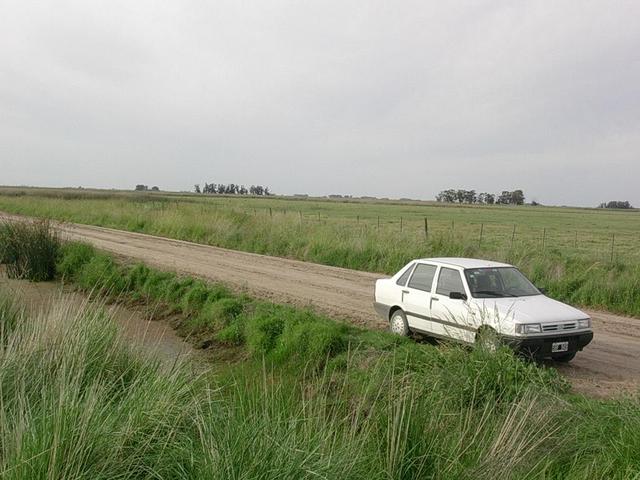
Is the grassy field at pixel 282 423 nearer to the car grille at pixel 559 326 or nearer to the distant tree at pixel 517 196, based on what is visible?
the car grille at pixel 559 326

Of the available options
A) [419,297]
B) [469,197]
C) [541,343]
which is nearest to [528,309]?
[541,343]

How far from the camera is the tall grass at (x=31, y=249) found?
18.4m

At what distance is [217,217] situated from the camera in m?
30.8

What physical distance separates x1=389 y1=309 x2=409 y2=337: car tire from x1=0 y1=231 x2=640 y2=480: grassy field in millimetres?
2231

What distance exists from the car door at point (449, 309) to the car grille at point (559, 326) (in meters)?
1.00

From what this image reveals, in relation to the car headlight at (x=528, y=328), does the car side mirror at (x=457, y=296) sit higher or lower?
higher

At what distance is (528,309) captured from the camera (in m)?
8.52

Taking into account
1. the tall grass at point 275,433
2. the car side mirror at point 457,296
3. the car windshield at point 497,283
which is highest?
the car windshield at point 497,283

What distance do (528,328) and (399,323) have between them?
2747 mm

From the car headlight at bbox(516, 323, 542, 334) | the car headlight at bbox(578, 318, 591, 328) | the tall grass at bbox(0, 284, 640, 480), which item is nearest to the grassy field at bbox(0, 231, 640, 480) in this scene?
the tall grass at bbox(0, 284, 640, 480)

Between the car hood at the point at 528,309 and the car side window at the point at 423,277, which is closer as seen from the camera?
the car hood at the point at 528,309

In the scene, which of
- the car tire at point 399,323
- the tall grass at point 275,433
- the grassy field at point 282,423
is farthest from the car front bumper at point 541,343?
the car tire at point 399,323

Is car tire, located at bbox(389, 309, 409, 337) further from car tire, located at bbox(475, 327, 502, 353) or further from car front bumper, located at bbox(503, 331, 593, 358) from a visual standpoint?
car tire, located at bbox(475, 327, 502, 353)

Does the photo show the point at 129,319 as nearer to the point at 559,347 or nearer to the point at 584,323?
the point at 559,347
